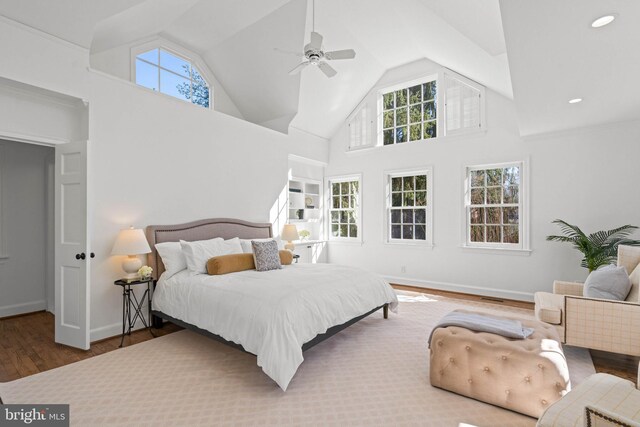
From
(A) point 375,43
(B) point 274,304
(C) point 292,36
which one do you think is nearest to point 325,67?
(C) point 292,36

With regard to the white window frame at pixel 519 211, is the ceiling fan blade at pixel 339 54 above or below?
above

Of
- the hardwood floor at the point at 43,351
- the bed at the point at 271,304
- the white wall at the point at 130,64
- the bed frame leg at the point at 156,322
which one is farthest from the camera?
the white wall at the point at 130,64

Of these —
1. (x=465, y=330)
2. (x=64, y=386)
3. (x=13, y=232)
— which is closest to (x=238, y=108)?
(x=13, y=232)

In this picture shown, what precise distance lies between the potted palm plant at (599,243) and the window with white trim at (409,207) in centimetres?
214

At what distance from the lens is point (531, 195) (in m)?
5.09

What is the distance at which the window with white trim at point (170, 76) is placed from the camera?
4957mm

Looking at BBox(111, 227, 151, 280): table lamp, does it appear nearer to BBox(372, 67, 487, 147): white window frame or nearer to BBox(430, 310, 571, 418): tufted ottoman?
BBox(430, 310, 571, 418): tufted ottoman

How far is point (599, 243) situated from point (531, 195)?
1121mm

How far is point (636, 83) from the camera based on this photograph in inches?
128

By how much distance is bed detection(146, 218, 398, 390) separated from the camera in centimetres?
254

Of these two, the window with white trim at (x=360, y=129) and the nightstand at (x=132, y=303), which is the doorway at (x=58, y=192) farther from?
the window with white trim at (x=360, y=129)

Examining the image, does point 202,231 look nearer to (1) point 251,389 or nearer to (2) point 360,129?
(1) point 251,389

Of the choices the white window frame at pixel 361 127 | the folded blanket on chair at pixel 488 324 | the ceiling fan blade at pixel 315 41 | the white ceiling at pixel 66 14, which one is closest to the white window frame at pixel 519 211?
the white window frame at pixel 361 127

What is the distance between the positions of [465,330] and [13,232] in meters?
5.90
